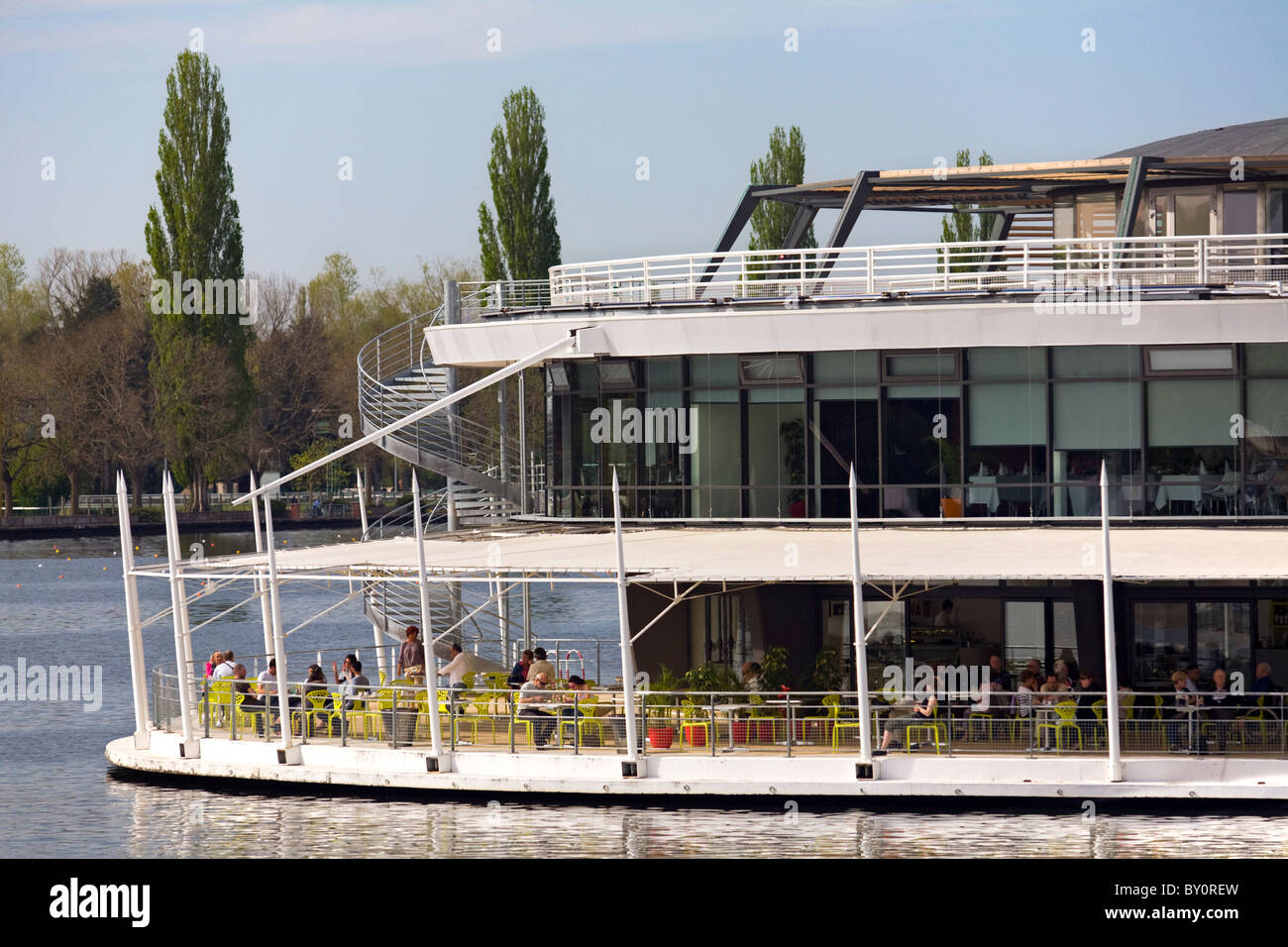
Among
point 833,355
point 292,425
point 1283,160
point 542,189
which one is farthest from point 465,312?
point 292,425

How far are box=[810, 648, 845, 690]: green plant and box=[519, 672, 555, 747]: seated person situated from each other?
184 inches

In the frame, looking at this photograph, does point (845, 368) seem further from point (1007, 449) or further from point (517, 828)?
point (517, 828)

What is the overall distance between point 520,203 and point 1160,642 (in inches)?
1879

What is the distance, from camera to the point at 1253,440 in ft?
107

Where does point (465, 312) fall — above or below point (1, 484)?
above

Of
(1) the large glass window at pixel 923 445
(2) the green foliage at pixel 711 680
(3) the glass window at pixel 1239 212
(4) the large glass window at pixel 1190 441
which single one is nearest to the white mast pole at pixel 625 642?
(2) the green foliage at pixel 711 680

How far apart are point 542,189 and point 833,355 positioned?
145ft

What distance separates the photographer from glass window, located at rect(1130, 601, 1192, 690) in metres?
32.2

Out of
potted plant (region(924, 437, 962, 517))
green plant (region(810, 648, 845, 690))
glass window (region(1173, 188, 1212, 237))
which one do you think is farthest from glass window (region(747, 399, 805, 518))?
glass window (region(1173, 188, 1212, 237))

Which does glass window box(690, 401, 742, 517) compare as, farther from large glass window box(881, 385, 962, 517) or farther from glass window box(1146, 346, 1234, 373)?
glass window box(1146, 346, 1234, 373)

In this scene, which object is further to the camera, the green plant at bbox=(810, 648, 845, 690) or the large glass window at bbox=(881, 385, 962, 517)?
the large glass window at bbox=(881, 385, 962, 517)

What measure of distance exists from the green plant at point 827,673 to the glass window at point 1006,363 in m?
5.42
